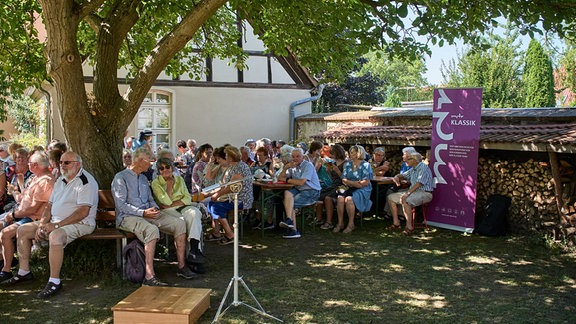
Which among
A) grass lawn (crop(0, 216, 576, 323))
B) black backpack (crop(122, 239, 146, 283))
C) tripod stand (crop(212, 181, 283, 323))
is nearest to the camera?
tripod stand (crop(212, 181, 283, 323))

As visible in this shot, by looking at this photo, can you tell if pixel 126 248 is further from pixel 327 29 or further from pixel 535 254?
pixel 535 254

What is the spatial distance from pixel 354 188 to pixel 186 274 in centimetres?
377

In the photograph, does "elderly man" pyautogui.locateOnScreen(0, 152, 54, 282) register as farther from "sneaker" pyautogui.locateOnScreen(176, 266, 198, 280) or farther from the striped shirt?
the striped shirt

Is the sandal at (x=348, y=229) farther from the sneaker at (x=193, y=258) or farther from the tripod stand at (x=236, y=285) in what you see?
the tripod stand at (x=236, y=285)

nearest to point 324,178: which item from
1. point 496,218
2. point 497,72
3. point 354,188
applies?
point 354,188

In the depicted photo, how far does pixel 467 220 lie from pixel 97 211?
5363 mm

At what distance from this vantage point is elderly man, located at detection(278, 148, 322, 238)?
856 centimetres

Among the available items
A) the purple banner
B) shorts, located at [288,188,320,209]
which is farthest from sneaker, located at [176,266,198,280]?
the purple banner

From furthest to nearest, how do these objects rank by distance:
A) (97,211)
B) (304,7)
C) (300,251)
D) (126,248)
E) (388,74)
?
(388,74), (304,7), (300,251), (97,211), (126,248)

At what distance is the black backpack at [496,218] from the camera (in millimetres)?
8414

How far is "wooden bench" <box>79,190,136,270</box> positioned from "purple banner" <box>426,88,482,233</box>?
4975 millimetres

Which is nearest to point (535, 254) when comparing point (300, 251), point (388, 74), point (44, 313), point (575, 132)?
point (575, 132)

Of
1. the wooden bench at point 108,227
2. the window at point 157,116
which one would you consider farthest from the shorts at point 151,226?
the window at point 157,116

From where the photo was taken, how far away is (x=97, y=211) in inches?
259
